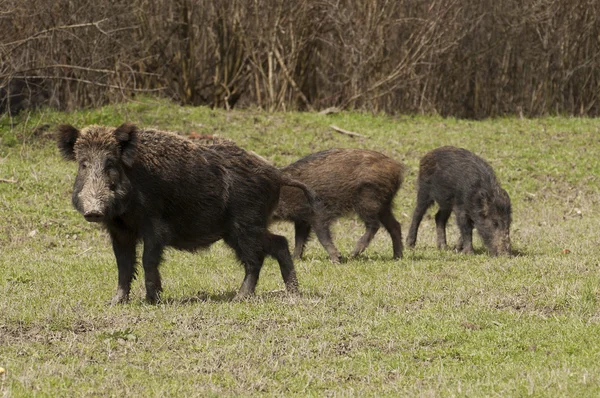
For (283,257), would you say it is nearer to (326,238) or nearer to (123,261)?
(123,261)

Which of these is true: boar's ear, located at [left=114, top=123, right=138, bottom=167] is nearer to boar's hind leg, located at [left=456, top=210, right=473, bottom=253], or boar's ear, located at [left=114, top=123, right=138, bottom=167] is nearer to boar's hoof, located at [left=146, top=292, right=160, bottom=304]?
boar's hoof, located at [left=146, top=292, right=160, bottom=304]

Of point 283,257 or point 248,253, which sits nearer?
point 248,253

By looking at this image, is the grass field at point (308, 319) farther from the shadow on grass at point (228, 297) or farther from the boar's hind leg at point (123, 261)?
the boar's hind leg at point (123, 261)

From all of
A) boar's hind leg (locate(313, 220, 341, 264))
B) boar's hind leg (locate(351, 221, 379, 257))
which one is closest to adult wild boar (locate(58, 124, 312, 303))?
boar's hind leg (locate(313, 220, 341, 264))

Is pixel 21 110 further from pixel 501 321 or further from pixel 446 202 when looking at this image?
pixel 501 321

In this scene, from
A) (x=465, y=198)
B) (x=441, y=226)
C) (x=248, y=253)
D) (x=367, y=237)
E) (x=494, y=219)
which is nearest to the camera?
(x=248, y=253)

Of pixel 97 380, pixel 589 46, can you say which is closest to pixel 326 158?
pixel 97 380

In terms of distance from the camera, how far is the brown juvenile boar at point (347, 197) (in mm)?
12586

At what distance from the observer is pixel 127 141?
28.1 ft

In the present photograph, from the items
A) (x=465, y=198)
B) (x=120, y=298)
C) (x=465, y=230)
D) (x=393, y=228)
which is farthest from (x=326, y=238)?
(x=120, y=298)

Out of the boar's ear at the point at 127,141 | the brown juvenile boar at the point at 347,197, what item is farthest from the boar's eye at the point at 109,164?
the brown juvenile boar at the point at 347,197

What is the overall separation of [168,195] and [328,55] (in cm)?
1904

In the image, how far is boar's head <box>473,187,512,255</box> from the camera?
1266cm

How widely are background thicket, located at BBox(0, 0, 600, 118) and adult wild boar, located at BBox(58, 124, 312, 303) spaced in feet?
38.9
